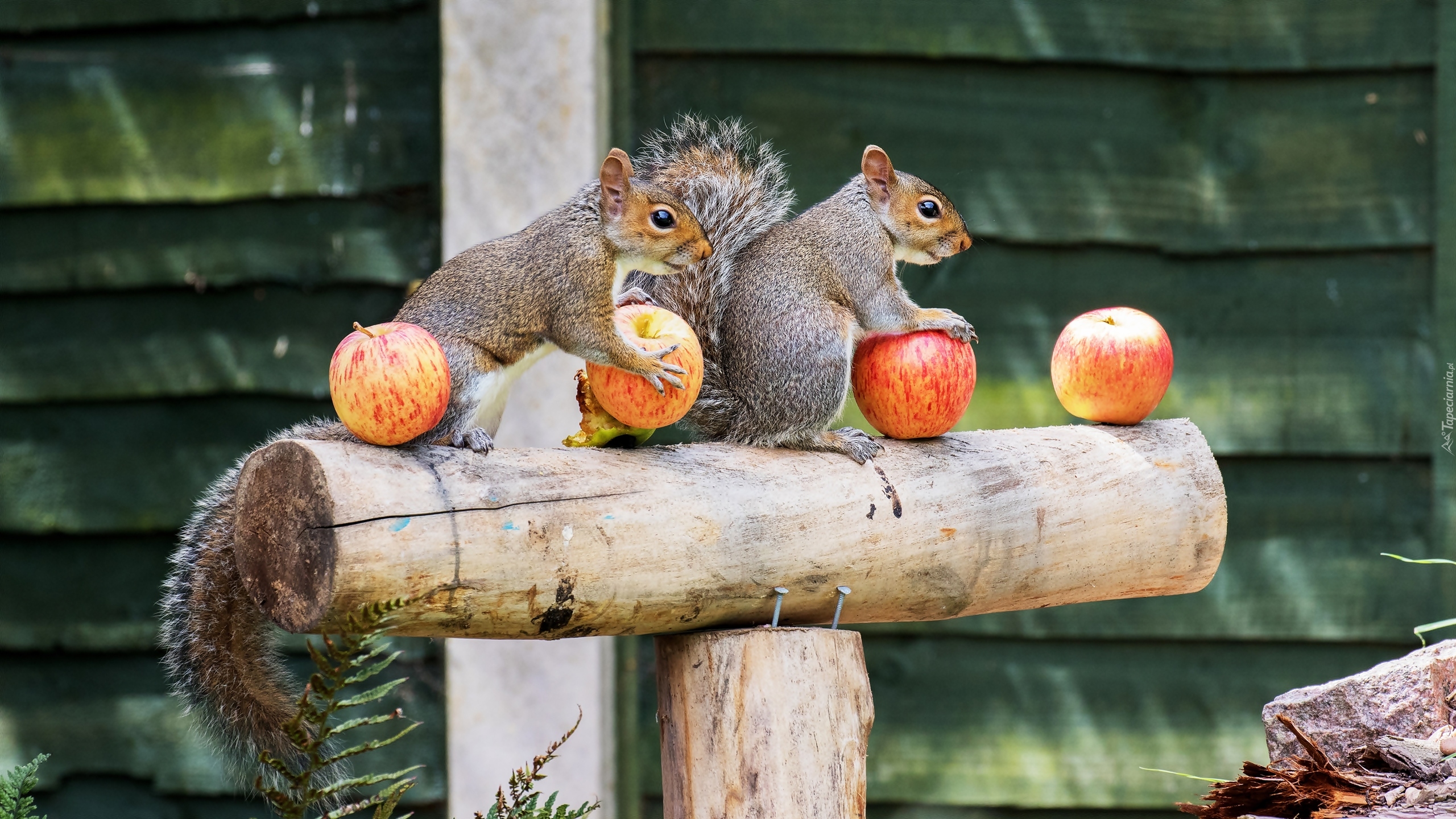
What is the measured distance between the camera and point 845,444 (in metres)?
1.59

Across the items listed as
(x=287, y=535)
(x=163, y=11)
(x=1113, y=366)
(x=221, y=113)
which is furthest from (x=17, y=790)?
(x=163, y=11)

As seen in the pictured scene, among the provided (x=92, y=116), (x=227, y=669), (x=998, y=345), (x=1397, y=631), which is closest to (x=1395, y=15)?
(x=998, y=345)

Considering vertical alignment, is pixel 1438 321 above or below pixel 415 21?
below

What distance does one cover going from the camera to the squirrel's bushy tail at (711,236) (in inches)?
66.1

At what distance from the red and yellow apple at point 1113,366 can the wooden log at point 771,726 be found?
51 centimetres

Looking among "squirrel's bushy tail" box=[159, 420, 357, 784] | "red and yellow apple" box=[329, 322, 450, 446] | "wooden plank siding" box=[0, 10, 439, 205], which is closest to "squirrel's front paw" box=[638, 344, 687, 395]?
"red and yellow apple" box=[329, 322, 450, 446]

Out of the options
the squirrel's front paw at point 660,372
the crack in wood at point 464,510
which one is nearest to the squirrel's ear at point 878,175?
the squirrel's front paw at point 660,372

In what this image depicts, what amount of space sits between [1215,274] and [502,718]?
63.9 inches

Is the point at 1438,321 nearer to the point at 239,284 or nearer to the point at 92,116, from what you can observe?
the point at 239,284

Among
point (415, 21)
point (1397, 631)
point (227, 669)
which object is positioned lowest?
point (1397, 631)

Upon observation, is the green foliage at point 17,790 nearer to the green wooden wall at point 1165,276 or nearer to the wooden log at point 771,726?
the wooden log at point 771,726

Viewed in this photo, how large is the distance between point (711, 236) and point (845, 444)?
1.12 feet

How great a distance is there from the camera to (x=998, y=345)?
243cm

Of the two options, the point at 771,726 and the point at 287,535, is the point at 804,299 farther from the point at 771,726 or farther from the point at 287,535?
the point at 287,535
